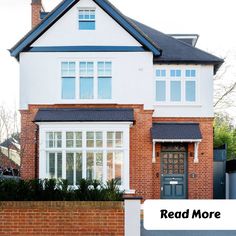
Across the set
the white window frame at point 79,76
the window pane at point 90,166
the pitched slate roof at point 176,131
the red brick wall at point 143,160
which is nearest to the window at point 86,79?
the white window frame at point 79,76

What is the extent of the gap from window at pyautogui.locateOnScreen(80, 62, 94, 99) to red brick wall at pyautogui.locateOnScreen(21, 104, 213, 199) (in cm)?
52

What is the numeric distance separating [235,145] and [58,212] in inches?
989

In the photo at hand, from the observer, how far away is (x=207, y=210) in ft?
50.3

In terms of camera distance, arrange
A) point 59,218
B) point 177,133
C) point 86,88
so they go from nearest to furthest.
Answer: point 59,218 → point 177,133 → point 86,88

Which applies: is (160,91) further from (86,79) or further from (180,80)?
(86,79)

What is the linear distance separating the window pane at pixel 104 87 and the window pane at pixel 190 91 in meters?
3.40

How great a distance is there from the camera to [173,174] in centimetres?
2630

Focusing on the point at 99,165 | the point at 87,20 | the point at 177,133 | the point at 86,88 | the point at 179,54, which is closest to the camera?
the point at 99,165

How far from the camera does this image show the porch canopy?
25078 mm

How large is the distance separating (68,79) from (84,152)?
322 cm

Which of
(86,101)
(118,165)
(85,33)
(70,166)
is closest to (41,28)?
(85,33)

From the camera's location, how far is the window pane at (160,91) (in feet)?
86.3

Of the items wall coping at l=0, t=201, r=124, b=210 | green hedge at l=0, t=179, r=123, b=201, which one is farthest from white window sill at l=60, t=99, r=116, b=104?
wall coping at l=0, t=201, r=124, b=210

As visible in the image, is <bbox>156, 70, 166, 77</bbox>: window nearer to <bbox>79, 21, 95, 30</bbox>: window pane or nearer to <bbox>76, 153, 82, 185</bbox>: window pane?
<bbox>79, 21, 95, 30</bbox>: window pane
